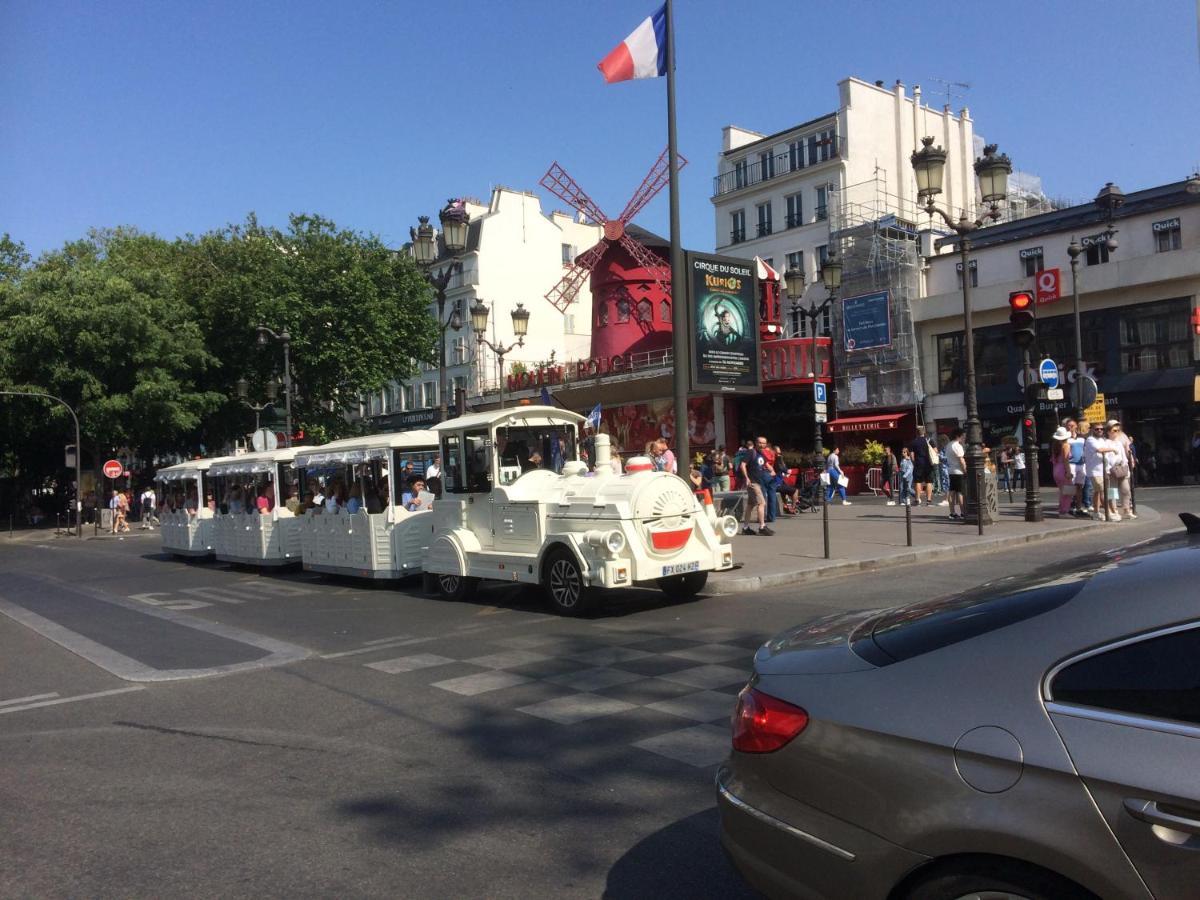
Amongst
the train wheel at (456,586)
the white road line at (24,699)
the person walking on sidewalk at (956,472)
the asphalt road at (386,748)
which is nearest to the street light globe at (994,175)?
the person walking on sidewalk at (956,472)

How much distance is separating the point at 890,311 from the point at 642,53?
2574cm

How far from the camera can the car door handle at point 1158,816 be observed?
82.9 inches

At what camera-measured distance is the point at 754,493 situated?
58.6ft

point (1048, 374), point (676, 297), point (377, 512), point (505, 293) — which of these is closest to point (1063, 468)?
point (1048, 374)

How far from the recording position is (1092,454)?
687 inches

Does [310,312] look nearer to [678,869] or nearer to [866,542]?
[866,542]

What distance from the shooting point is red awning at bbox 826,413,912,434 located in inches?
1427

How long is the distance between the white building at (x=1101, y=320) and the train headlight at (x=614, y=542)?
23.2 metres

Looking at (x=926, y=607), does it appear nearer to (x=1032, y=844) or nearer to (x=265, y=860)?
(x=1032, y=844)

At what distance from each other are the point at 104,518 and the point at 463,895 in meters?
41.4

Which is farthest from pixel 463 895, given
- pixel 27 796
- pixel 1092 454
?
pixel 1092 454

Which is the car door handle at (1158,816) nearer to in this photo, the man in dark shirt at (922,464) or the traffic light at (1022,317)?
the traffic light at (1022,317)

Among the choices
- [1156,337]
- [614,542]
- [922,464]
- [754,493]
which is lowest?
[614,542]

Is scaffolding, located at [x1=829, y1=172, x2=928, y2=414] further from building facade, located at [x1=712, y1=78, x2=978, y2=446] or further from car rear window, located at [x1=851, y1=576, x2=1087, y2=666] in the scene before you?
car rear window, located at [x1=851, y1=576, x2=1087, y2=666]
